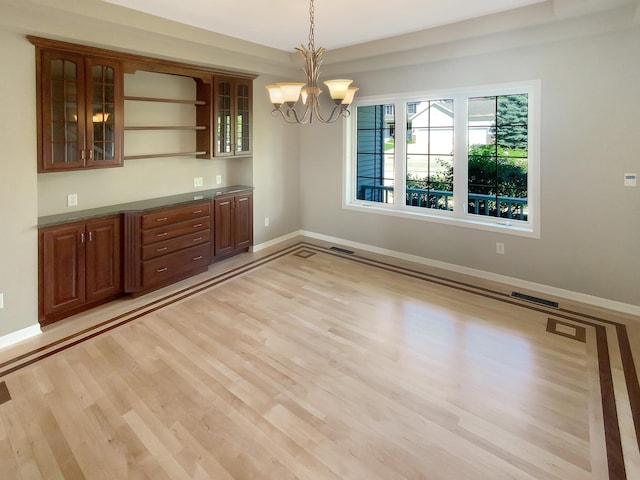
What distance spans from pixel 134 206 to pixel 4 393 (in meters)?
2.17

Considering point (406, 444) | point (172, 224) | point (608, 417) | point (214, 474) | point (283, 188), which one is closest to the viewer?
point (214, 474)

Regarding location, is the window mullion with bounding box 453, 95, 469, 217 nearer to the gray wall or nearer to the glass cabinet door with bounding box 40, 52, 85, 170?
the gray wall

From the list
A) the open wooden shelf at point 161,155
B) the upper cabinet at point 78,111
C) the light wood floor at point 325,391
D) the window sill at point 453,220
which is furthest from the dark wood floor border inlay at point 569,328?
the upper cabinet at point 78,111

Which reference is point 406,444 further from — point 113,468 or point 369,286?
point 369,286

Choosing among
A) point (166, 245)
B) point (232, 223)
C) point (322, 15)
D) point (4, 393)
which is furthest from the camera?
point (232, 223)

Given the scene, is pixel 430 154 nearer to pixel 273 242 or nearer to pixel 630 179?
pixel 630 179

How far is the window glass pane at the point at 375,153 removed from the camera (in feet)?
17.9

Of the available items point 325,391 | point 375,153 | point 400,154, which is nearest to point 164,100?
point 375,153

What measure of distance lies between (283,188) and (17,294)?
3.84 m

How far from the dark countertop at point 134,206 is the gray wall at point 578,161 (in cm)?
306

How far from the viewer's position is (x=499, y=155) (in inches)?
175

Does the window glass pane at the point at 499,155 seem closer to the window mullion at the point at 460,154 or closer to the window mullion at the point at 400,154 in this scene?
the window mullion at the point at 460,154

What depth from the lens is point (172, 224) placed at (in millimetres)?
4426

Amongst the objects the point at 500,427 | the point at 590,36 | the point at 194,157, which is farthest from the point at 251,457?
the point at 590,36
